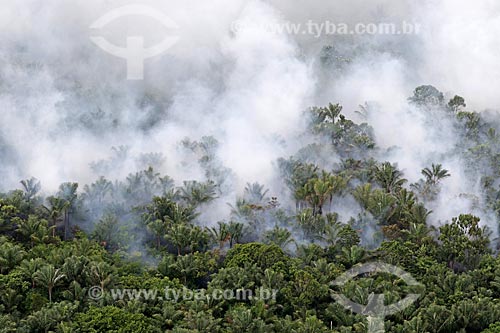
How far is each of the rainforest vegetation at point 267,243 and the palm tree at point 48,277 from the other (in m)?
0.11

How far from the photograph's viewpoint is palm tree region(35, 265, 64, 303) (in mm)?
52438

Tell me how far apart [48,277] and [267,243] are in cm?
2127

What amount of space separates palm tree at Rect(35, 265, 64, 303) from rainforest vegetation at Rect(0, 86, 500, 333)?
4.3 inches

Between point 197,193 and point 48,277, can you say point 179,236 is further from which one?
point 48,277

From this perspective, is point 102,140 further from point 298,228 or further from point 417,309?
point 417,309

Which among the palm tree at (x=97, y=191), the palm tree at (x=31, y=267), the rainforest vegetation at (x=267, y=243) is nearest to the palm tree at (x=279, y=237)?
the rainforest vegetation at (x=267, y=243)

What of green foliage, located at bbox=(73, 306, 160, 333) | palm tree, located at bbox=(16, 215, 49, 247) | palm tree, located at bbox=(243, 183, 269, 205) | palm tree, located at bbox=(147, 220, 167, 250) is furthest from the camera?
palm tree, located at bbox=(243, 183, 269, 205)

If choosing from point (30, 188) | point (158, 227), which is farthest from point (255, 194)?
point (30, 188)

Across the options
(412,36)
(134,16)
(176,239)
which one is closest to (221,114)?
(134,16)

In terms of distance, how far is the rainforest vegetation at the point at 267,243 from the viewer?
5072 cm

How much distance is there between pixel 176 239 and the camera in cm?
6278

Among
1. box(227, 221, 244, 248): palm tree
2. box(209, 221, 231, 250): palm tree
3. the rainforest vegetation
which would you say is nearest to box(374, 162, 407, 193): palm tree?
the rainforest vegetation

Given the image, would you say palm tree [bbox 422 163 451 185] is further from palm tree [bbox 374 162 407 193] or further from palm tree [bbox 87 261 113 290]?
palm tree [bbox 87 261 113 290]

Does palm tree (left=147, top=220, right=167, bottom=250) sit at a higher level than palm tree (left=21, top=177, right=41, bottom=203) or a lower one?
lower
